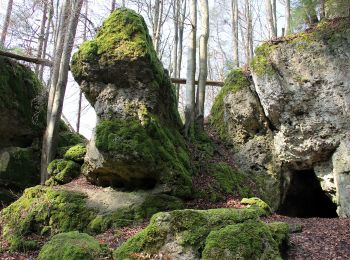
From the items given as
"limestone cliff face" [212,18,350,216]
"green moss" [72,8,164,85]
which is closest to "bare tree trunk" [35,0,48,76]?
"green moss" [72,8,164,85]

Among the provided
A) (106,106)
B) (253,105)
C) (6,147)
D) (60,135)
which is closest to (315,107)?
(253,105)

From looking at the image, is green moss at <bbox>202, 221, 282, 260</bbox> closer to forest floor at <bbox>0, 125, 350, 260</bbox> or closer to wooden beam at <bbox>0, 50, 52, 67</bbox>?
forest floor at <bbox>0, 125, 350, 260</bbox>

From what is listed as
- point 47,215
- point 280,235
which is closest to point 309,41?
point 280,235

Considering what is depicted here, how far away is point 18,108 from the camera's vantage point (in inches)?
537

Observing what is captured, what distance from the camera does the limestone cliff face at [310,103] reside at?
1122 centimetres

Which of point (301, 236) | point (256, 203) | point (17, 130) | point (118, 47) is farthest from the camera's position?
point (17, 130)

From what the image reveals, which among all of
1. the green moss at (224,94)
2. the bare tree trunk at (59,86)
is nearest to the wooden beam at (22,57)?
the bare tree trunk at (59,86)

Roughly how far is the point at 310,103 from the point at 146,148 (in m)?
5.75

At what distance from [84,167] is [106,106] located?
2.00m

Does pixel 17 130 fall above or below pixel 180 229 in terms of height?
above

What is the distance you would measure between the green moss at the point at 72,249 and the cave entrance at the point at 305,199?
791cm

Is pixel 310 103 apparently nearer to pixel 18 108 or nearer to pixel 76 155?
pixel 76 155

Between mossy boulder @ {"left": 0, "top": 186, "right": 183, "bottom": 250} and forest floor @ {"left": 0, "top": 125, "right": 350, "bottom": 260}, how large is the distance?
12.6 inches

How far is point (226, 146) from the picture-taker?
1343 cm
